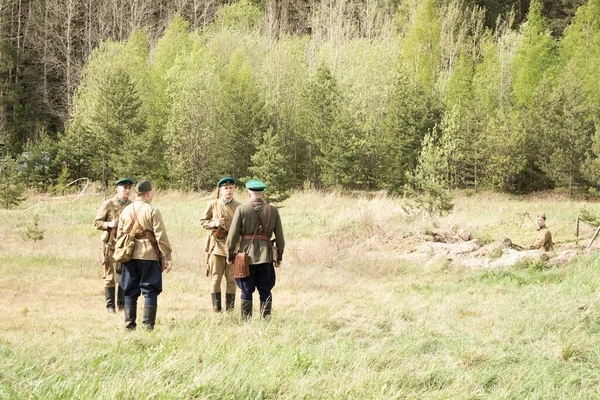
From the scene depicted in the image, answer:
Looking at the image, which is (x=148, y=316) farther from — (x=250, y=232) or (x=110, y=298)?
(x=110, y=298)

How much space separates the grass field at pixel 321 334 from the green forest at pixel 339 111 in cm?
1744

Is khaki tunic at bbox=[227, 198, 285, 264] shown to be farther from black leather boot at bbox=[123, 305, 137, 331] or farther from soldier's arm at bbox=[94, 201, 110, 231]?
soldier's arm at bbox=[94, 201, 110, 231]

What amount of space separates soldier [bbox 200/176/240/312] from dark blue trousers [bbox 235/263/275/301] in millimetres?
1210

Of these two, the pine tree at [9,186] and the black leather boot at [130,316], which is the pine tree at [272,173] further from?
the black leather boot at [130,316]

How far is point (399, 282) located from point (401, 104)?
2515cm

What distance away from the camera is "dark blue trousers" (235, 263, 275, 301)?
7148 mm

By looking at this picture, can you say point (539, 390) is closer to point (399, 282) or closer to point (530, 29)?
point (399, 282)

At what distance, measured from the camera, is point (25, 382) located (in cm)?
423

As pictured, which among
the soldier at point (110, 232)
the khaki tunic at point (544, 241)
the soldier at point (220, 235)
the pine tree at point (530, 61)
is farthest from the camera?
the pine tree at point (530, 61)

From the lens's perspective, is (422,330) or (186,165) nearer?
(422,330)

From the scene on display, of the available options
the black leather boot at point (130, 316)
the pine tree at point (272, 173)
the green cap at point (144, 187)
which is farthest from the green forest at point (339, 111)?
the black leather boot at point (130, 316)

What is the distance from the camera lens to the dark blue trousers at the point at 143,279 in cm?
692

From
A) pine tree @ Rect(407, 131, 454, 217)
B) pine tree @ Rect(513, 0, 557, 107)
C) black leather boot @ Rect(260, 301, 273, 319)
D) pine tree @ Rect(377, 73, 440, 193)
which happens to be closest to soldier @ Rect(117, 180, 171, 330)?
black leather boot @ Rect(260, 301, 273, 319)

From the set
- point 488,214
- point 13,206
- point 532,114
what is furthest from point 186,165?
point 532,114
